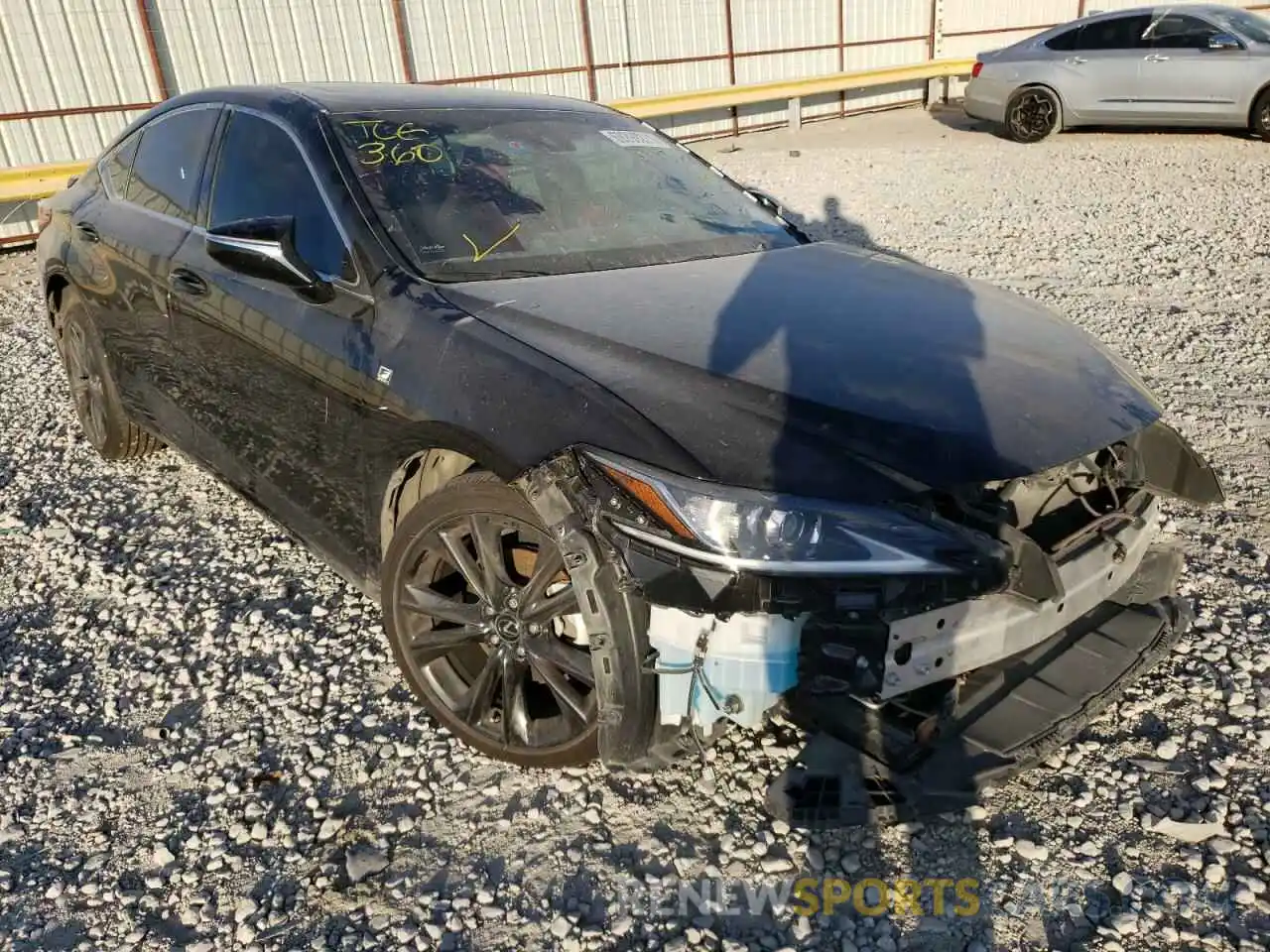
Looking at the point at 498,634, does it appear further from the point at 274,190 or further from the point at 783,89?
the point at 783,89

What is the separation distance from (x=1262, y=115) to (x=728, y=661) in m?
12.6

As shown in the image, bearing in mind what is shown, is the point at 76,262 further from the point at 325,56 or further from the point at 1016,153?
the point at 1016,153

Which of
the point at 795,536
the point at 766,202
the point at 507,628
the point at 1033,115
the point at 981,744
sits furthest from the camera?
the point at 1033,115

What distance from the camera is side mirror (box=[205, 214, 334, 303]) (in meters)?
2.69

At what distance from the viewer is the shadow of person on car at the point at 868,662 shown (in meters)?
2.00

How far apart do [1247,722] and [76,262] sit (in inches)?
190

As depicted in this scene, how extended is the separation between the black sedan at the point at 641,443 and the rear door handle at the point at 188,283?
A: 2 centimetres

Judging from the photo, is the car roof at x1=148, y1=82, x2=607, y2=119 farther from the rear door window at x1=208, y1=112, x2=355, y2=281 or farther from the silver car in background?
the silver car in background

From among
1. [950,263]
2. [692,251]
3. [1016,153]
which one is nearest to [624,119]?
[692,251]

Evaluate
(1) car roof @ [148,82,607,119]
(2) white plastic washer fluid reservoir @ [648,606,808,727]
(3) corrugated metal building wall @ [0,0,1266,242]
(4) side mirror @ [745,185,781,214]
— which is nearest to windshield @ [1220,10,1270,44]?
(3) corrugated metal building wall @ [0,0,1266,242]

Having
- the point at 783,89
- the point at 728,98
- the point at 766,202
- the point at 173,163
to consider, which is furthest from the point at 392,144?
the point at 783,89

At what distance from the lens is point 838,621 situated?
195 centimetres

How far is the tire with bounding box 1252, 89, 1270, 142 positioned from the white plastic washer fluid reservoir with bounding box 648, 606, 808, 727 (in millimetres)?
12431

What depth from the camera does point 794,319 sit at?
2.57 meters
